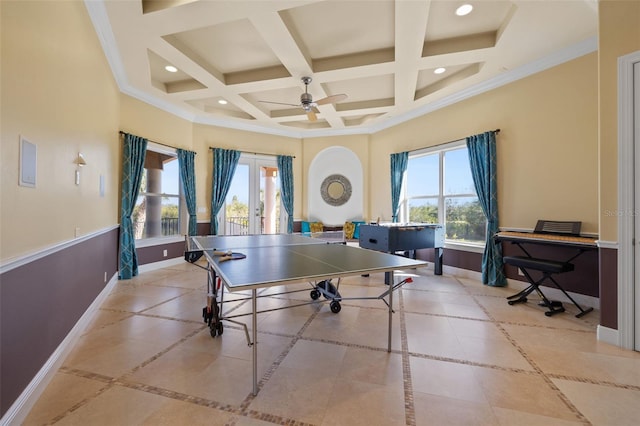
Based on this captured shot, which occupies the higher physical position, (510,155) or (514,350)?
(510,155)

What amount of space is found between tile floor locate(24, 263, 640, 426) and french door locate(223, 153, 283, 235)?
3.61m

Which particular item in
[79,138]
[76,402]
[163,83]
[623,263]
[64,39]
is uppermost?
[163,83]

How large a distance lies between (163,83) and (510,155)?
5843mm

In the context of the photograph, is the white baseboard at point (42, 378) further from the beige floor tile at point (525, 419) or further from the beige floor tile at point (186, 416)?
the beige floor tile at point (525, 419)

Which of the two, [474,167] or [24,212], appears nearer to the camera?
[24,212]

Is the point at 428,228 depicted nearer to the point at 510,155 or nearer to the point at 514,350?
the point at 510,155

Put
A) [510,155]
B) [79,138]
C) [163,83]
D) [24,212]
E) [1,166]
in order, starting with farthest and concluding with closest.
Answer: [163,83]
[510,155]
[79,138]
[24,212]
[1,166]

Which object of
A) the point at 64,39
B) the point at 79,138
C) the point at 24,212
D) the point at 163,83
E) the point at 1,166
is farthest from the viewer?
the point at 163,83

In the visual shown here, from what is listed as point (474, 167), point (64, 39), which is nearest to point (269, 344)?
point (64, 39)

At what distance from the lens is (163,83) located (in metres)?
4.77

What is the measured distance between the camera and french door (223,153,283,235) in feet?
21.7

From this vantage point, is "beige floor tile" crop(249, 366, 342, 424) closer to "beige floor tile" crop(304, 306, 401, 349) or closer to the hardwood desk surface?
"beige floor tile" crop(304, 306, 401, 349)

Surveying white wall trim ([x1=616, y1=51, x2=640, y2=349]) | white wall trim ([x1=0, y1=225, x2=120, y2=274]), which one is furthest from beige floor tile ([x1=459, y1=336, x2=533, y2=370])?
white wall trim ([x1=0, y1=225, x2=120, y2=274])

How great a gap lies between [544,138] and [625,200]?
1.77 meters
